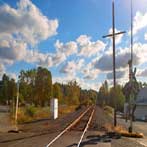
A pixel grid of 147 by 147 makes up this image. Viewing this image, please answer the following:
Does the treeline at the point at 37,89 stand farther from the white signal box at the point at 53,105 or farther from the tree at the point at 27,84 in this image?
the white signal box at the point at 53,105

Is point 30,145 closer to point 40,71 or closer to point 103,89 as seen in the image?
point 40,71

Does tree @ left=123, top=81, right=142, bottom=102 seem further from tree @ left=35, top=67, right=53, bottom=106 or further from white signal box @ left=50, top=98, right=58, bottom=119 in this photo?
tree @ left=35, top=67, right=53, bottom=106

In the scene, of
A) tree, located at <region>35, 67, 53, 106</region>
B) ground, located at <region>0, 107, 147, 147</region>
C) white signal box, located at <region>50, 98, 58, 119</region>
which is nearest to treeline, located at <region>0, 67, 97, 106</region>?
tree, located at <region>35, 67, 53, 106</region>

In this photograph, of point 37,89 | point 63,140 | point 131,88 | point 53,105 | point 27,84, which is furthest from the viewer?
point 27,84

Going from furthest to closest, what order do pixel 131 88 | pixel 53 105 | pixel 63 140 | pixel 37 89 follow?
pixel 37 89 < pixel 53 105 < pixel 131 88 < pixel 63 140

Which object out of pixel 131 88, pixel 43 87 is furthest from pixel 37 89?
pixel 131 88

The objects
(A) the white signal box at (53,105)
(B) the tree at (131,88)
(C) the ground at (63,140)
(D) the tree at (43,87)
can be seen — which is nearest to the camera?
(C) the ground at (63,140)

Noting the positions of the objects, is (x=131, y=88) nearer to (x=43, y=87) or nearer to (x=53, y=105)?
(x=53, y=105)

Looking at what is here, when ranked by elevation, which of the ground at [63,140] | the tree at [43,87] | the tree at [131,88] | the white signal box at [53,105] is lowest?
the ground at [63,140]

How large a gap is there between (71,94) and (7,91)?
63.1 ft

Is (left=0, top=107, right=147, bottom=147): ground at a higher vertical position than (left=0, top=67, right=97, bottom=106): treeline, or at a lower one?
lower

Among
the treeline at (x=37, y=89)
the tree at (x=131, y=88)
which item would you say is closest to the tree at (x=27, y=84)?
the treeline at (x=37, y=89)

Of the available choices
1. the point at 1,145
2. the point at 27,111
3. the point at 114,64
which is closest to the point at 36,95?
the point at 27,111

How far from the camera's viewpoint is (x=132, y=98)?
27.7 meters
